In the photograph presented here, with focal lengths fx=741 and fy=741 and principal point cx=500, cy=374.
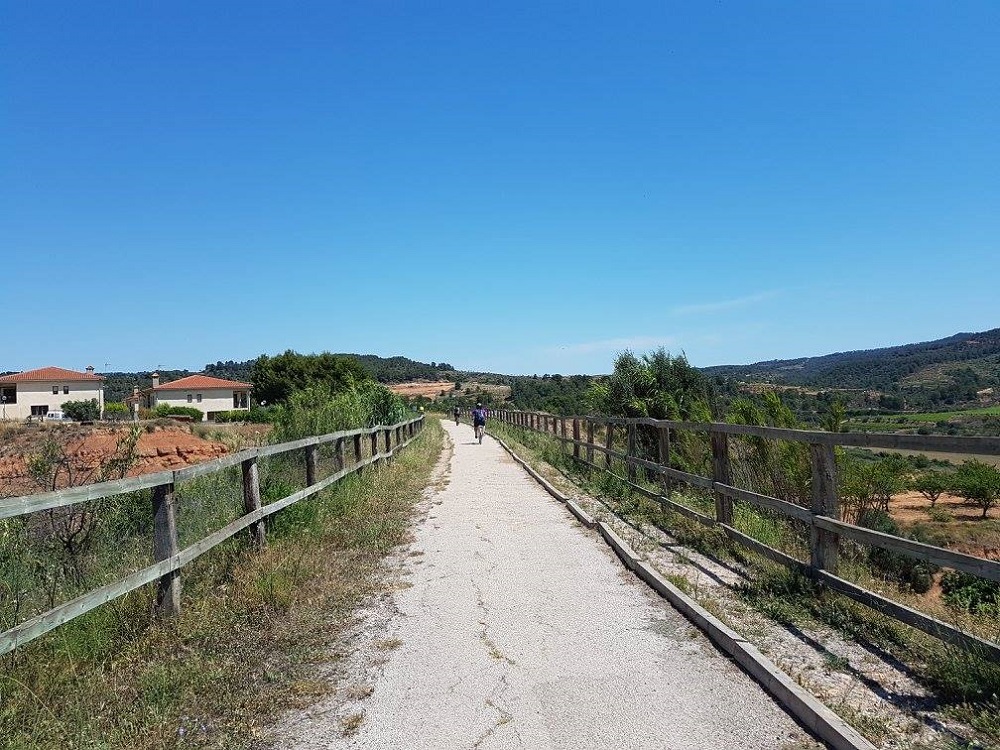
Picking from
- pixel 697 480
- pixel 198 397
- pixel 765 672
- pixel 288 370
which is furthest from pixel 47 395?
pixel 765 672

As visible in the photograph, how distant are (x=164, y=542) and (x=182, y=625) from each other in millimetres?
639

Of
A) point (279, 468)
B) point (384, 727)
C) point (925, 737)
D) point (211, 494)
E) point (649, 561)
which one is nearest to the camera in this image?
point (925, 737)

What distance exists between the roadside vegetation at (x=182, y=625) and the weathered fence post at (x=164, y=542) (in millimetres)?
124

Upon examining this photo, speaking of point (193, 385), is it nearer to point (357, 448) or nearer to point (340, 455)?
point (357, 448)

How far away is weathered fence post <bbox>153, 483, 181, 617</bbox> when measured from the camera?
5602mm

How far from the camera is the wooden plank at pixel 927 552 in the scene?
415 cm

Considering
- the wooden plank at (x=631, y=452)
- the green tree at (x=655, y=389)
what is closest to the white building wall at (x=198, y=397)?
the green tree at (x=655, y=389)

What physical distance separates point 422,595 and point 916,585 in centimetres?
636

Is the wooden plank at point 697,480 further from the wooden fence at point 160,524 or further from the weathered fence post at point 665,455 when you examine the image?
the wooden fence at point 160,524

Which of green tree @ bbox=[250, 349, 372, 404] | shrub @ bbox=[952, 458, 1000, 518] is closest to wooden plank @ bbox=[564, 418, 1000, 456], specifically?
shrub @ bbox=[952, 458, 1000, 518]

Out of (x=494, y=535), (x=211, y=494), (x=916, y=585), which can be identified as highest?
(x=211, y=494)

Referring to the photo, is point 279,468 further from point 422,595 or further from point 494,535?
point 422,595

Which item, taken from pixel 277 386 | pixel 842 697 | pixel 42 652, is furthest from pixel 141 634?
pixel 277 386

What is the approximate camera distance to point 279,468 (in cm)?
1198
